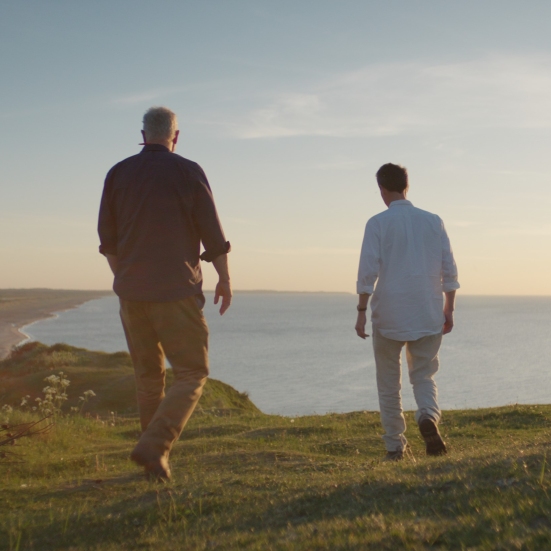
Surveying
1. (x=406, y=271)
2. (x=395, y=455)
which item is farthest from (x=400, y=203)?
(x=395, y=455)

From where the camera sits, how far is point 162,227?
4.75 metres

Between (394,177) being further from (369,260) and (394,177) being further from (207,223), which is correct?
(207,223)

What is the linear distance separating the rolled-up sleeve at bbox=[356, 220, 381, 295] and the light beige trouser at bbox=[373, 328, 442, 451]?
0.49 meters

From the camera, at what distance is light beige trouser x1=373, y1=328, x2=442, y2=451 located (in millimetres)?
5820

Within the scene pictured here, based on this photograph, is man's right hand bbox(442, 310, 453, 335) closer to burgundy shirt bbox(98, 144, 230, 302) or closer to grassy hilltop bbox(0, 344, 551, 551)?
grassy hilltop bbox(0, 344, 551, 551)

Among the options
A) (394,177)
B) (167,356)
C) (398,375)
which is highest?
(394,177)

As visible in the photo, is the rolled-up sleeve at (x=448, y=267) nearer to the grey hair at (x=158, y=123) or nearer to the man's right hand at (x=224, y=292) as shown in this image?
the man's right hand at (x=224, y=292)

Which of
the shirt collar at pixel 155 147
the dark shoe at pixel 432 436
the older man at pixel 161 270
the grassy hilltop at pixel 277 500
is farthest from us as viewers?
the dark shoe at pixel 432 436

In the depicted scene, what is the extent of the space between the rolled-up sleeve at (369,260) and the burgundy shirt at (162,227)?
4.47 ft

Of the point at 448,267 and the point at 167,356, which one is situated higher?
the point at 448,267

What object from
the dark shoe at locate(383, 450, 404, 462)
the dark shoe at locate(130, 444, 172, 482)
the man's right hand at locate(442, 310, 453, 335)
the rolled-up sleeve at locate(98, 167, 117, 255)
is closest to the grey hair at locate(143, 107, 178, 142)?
the rolled-up sleeve at locate(98, 167, 117, 255)

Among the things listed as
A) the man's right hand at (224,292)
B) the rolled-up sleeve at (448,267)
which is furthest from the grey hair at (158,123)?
the rolled-up sleeve at (448,267)

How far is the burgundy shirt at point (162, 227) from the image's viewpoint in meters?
4.71

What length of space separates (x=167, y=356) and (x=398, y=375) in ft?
6.92
